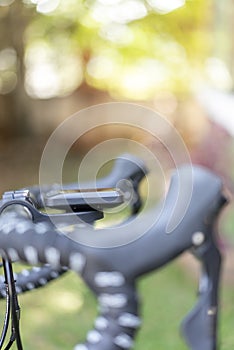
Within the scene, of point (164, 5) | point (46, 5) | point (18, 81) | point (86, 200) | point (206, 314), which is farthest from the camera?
point (18, 81)

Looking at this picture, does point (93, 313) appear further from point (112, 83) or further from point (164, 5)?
point (112, 83)

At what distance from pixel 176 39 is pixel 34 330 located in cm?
495

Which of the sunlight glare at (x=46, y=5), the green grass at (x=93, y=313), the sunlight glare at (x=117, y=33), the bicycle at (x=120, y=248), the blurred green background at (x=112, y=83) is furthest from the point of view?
the sunlight glare at (x=117, y=33)

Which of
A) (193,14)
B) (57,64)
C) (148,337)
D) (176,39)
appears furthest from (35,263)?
(57,64)

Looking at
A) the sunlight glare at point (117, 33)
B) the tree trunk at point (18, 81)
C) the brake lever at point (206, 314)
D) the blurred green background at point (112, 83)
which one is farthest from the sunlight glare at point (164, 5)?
the brake lever at point (206, 314)

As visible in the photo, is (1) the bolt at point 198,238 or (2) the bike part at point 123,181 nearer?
(1) the bolt at point 198,238

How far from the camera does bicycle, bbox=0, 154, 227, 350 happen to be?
0.75 m

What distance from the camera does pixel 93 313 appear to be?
3.03m

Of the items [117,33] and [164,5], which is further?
[117,33]

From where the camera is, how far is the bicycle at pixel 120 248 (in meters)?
0.75

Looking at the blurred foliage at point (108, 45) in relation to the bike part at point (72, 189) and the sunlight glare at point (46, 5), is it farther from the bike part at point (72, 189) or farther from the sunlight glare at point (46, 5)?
the bike part at point (72, 189)

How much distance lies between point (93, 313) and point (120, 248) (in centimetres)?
236

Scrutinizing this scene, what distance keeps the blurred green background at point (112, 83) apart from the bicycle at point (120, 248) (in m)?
2.05

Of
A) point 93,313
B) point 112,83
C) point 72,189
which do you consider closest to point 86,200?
point 72,189
